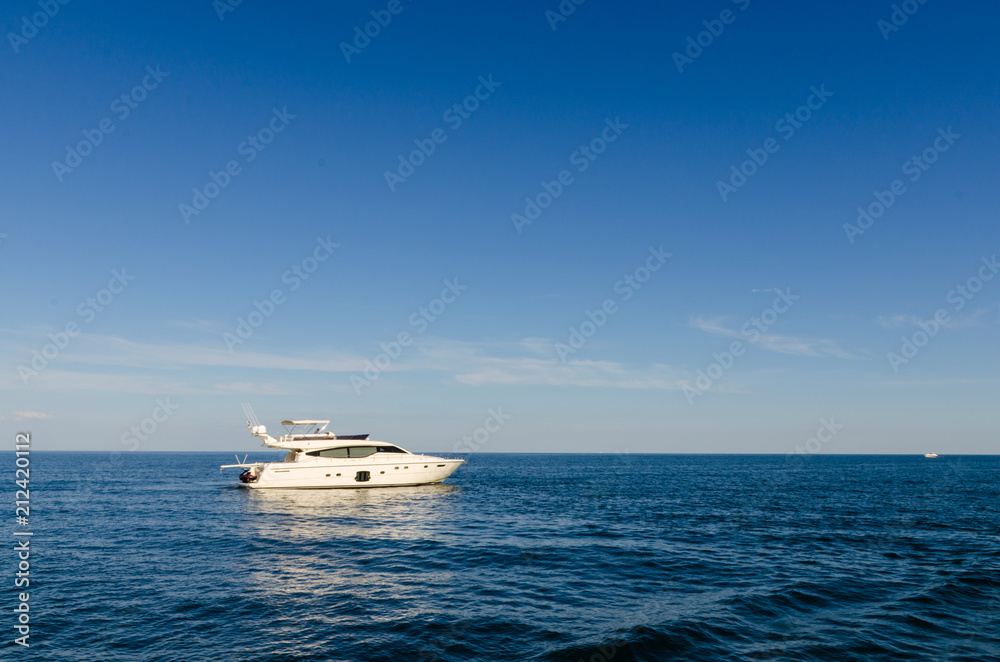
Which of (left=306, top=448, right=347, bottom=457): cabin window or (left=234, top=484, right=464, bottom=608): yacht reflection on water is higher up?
(left=306, top=448, right=347, bottom=457): cabin window

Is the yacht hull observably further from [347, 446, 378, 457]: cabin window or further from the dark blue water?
the dark blue water

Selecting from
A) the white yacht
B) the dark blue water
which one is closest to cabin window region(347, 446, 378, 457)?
the white yacht

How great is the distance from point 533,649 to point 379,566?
11057mm

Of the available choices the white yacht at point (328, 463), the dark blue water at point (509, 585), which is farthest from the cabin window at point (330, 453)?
the dark blue water at point (509, 585)

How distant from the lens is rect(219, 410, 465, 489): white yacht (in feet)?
163

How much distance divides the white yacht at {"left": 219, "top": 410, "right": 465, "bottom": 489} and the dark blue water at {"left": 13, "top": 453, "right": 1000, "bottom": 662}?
10130 millimetres

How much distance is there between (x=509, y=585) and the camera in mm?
20234

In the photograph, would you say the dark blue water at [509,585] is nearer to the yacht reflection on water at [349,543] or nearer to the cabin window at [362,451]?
the yacht reflection on water at [349,543]

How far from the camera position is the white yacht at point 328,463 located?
49.7 m

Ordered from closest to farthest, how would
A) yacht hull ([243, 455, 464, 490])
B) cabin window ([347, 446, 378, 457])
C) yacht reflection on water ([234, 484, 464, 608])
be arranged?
yacht reflection on water ([234, 484, 464, 608]) → yacht hull ([243, 455, 464, 490]) → cabin window ([347, 446, 378, 457])

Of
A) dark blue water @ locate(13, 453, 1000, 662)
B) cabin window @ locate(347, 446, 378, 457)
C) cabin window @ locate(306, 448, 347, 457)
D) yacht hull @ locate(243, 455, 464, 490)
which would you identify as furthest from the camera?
cabin window @ locate(347, 446, 378, 457)

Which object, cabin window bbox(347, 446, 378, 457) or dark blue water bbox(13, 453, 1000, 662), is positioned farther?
cabin window bbox(347, 446, 378, 457)

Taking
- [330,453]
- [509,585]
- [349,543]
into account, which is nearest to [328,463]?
→ [330,453]

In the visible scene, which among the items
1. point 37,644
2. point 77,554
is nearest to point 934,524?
point 37,644
